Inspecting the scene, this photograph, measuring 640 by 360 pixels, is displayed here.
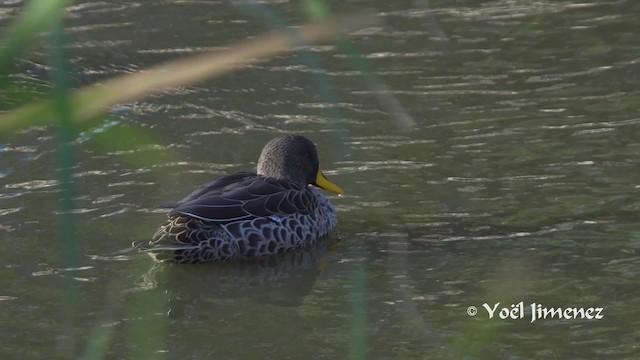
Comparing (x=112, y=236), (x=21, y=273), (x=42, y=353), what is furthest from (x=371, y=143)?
(x=42, y=353)

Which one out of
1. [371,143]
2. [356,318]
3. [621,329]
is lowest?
[621,329]

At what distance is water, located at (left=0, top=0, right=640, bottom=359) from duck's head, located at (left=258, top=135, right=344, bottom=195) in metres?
0.31

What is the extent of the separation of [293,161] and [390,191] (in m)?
0.68

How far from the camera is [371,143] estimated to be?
29.6 feet

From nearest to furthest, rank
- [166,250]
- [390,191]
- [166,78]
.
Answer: [166,78], [166,250], [390,191]

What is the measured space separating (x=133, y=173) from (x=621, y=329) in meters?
4.08

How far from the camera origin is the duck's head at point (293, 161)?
809 centimetres

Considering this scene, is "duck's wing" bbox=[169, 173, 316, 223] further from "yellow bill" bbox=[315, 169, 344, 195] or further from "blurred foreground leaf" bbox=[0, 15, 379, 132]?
"blurred foreground leaf" bbox=[0, 15, 379, 132]

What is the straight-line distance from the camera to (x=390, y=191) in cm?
820

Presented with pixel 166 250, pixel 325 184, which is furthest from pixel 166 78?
pixel 325 184

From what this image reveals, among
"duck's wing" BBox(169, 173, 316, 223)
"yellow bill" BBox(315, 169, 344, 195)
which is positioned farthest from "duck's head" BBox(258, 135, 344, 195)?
"duck's wing" BBox(169, 173, 316, 223)

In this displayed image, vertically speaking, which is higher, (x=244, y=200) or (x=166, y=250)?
(x=244, y=200)

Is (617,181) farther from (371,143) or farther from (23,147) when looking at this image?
(23,147)

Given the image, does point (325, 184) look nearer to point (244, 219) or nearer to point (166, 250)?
point (244, 219)
